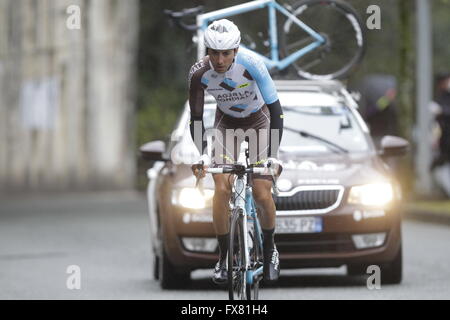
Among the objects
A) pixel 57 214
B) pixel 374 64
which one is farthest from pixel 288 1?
pixel 374 64

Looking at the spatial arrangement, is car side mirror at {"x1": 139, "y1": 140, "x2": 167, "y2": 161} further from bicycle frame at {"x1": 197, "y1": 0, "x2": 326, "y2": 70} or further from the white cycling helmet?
the white cycling helmet

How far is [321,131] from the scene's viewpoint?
538 inches

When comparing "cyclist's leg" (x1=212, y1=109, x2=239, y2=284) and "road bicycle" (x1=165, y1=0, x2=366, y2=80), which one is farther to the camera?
"road bicycle" (x1=165, y1=0, x2=366, y2=80)

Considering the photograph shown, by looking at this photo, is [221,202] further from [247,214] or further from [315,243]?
[315,243]

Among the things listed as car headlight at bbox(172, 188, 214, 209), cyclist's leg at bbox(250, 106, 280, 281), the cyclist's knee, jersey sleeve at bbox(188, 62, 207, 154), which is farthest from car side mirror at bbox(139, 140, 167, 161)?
the cyclist's knee

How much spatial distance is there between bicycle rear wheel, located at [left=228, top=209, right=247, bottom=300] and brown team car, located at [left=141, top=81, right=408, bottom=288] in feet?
8.04

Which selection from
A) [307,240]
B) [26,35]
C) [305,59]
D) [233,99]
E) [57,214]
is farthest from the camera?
[26,35]

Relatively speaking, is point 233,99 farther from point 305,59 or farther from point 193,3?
point 193,3

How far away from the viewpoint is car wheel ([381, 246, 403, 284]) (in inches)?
517

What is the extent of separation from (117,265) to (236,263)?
5.56m

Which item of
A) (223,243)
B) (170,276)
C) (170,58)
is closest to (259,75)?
(223,243)

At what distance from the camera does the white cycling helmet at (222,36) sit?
32.2 feet

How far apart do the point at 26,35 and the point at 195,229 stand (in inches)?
771
